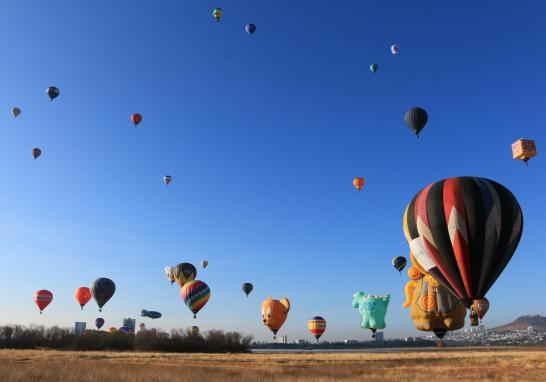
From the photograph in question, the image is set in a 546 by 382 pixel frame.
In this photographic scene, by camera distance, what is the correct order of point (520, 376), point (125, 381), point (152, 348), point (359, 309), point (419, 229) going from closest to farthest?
point (125, 381), point (419, 229), point (520, 376), point (359, 309), point (152, 348)

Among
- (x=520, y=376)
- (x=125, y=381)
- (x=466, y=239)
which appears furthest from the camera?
(x=520, y=376)

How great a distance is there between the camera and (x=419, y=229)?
2511cm

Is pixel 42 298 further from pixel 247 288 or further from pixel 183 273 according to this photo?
pixel 247 288

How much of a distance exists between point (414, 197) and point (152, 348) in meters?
64.1

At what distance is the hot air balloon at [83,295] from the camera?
2692 inches

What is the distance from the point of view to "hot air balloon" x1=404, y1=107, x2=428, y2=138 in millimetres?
37062

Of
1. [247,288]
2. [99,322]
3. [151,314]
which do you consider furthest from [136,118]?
[151,314]

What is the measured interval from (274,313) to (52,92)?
36.1 metres

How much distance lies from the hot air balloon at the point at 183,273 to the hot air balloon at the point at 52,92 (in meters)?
32.4

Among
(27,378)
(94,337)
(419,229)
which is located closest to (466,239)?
(419,229)

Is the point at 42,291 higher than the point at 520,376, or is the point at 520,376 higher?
the point at 42,291

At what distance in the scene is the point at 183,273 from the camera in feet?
233

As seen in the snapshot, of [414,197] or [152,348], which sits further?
[152,348]

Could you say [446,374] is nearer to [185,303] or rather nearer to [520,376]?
[520,376]
